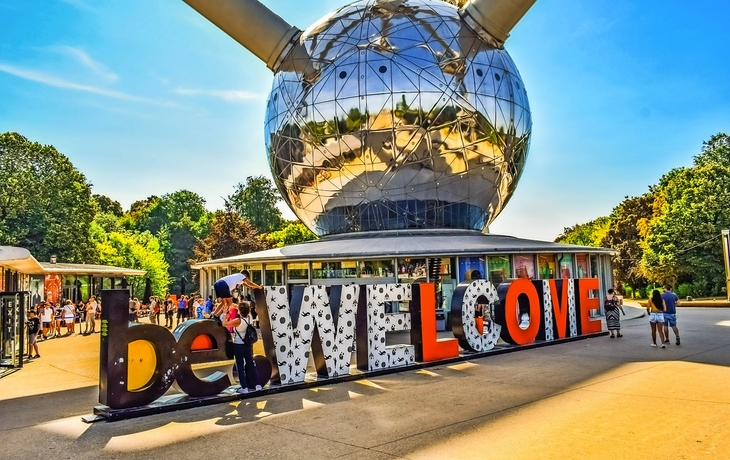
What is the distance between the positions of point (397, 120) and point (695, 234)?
1354 inches

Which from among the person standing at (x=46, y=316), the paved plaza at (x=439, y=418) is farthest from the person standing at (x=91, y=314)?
the paved plaza at (x=439, y=418)

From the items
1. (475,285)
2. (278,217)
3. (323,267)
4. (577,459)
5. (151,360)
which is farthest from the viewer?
(278,217)

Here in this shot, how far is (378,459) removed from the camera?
642 centimetres

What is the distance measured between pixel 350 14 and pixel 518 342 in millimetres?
16882

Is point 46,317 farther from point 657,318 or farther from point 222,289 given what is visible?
point 657,318

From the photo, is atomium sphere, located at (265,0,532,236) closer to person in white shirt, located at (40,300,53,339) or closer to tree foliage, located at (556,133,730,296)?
person in white shirt, located at (40,300,53,339)

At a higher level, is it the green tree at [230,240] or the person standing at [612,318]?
the green tree at [230,240]

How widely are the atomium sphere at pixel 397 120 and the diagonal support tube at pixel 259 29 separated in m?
0.64

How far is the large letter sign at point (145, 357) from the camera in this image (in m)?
9.20

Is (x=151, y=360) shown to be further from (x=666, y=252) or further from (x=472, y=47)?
(x=666, y=252)

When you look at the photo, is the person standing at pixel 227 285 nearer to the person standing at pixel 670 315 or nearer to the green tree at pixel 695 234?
the person standing at pixel 670 315

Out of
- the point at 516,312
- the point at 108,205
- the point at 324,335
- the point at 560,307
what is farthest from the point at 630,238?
the point at 108,205

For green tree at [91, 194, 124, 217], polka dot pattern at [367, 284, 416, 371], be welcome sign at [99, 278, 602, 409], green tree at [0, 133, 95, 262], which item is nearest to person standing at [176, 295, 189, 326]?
be welcome sign at [99, 278, 602, 409]

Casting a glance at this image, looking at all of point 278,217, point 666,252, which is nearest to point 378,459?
point 666,252
